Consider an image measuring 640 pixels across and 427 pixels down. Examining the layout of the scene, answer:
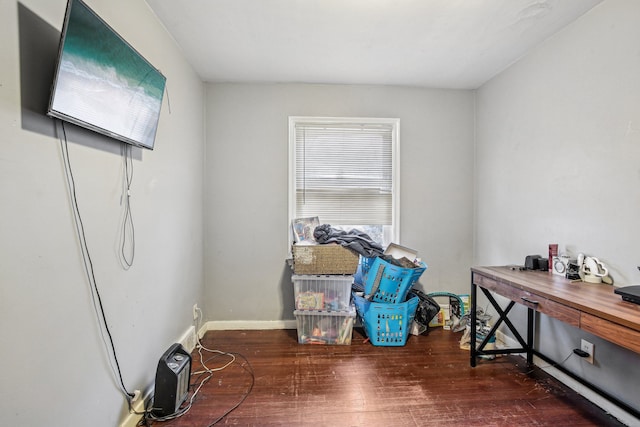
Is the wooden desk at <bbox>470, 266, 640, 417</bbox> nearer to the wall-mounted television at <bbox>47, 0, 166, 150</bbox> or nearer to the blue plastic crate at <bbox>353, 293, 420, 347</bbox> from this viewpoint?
the blue plastic crate at <bbox>353, 293, 420, 347</bbox>

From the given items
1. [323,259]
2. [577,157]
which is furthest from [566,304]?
[323,259]

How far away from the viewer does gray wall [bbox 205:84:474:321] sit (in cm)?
288

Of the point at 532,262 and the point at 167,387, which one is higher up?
the point at 532,262

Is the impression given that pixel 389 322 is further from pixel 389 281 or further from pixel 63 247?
pixel 63 247

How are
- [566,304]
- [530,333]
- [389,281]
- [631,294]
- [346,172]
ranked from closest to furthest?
[631,294] < [566,304] < [530,333] < [389,281] < [346,172]

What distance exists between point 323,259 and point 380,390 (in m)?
1.07

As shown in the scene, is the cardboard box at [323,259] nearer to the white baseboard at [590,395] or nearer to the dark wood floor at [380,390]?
the dark wood floor at [380,390]

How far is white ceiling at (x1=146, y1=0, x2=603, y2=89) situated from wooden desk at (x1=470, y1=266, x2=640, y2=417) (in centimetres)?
174

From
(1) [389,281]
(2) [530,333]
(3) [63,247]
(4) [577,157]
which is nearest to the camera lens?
(3) [63,247]

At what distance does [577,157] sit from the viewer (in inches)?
A: 75.5

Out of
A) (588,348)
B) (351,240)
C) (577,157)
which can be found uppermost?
(577,157)

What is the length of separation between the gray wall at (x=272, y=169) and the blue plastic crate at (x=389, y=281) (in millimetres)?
609

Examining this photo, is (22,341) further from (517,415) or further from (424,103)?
(424,103)

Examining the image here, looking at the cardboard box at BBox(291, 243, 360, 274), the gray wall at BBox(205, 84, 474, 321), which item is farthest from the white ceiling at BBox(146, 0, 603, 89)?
the cardboard box at BBox(291, 243, 360, 274)
